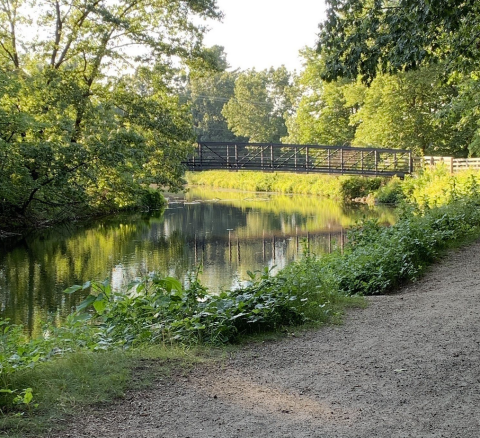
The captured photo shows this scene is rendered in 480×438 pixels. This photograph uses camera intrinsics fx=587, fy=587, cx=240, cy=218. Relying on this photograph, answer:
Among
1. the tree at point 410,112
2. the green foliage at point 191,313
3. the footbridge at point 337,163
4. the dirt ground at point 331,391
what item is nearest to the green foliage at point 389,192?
the footbridge at point 337,163

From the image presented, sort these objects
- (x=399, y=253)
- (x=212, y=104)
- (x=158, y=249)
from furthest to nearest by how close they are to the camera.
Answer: (x=212, y=104), (x=158, y=249), (x=399, y=253)

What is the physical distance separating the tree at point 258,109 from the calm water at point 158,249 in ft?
138

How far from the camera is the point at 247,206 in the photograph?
34469 mm

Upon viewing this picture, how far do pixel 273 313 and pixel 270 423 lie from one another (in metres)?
2.49

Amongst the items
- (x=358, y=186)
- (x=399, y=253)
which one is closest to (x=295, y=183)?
(x=358, y=186)

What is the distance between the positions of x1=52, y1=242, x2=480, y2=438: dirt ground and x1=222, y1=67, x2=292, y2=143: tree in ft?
218

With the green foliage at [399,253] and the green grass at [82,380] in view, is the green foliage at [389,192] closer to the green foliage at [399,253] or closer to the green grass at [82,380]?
the green foliage at [399,253]

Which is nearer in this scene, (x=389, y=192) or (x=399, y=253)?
(x=399, y=253)

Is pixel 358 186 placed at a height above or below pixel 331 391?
above

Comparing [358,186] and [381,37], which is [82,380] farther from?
[358,186]

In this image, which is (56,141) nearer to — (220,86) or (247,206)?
(247,206)

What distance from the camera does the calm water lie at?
12891 millimetres

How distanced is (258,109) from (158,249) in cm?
5688

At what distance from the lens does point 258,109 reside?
73625mm
